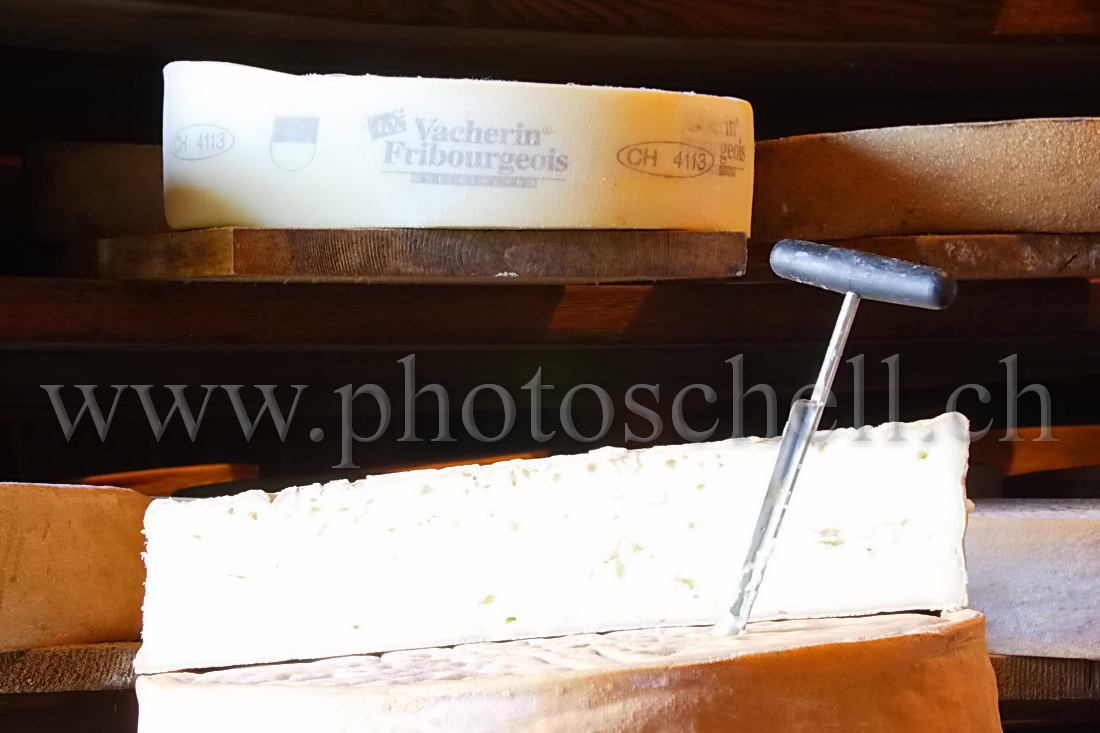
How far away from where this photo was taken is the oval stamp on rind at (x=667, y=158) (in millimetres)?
1035

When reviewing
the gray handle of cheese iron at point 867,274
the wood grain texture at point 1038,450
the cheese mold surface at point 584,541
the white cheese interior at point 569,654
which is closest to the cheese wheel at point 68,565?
the cheese mold surface at point 584,541

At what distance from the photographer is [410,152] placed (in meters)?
0.98

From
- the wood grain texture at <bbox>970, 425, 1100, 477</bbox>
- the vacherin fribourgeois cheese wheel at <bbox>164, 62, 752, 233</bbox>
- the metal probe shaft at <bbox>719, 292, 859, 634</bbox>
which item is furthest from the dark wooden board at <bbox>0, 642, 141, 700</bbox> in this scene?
the wood grain texture at <bbox>970, 425, 1100, 477</bbox>

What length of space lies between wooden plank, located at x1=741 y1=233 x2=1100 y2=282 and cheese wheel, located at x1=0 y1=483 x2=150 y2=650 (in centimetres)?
71

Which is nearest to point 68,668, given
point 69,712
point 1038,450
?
→ point 69,712

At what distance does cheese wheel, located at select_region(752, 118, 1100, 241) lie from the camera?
1.20m

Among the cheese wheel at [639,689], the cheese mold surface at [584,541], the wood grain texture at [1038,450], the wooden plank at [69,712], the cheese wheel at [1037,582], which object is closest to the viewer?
the cheese wheel at [639,689]

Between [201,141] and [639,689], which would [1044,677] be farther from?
[201,141]

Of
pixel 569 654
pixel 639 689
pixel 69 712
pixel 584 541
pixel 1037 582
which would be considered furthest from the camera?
pixel 69 712

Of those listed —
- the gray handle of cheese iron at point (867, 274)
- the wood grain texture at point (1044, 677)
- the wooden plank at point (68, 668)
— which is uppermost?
the gray handle of cheese iron at point (867, 274)

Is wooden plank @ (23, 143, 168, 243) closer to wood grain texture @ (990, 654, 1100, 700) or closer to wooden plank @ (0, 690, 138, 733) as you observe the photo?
wooden plank @ (0, 690, 138, 733)

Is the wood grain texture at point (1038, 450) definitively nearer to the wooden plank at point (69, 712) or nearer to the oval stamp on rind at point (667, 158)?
the oval stamp on rind at point (667, 158)

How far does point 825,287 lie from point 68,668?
29.5 inches

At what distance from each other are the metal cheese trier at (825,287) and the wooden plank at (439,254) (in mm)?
249
